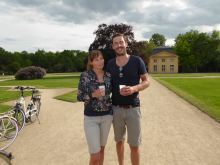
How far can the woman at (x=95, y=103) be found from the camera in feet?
14.9

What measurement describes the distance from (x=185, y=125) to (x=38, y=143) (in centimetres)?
432

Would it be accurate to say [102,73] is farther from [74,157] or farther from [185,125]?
[185,125]

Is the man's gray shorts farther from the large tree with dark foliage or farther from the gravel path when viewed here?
the large tree with dark foliage

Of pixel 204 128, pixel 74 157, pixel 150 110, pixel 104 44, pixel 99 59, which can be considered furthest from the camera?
pixel 104 44

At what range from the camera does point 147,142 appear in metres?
7.38

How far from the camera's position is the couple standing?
455 cm

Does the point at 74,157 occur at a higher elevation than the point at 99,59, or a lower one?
lower

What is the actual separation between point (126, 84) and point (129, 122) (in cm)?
61

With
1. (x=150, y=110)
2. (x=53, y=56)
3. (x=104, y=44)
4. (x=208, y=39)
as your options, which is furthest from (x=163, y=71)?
(x=150, y=110)

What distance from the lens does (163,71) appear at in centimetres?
10150

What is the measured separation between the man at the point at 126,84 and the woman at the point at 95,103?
0.46 ft

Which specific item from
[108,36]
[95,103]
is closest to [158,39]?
[108,36]

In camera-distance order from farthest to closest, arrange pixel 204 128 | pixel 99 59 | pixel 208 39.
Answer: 1. pixel 208 39
2. pixel 204 128
3. pixel 99 59

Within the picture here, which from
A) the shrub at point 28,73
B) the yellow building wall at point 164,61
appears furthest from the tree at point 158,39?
the shrub at point 28,73
